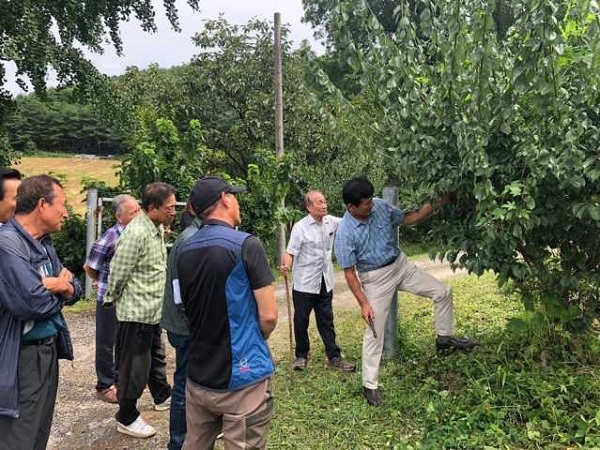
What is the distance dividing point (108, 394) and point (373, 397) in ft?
7.49

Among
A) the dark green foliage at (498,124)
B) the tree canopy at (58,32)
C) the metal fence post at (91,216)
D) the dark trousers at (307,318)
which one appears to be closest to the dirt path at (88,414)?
the dark trousers at (307,318)

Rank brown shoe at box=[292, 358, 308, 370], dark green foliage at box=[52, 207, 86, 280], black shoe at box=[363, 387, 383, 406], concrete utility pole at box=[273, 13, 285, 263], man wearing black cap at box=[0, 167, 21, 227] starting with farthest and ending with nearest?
concrete utility pole at box=[273, 13, 285, 263], dark green foliage at box=[52, 207, 86, 280], brown shoe at box=[292, 358, 308, 370], black shoe at box=[363, 387, 383, 406], man wearing black cap at box=[0, 167, 21, 227]

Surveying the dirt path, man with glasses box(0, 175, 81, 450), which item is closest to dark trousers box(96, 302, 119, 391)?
the dirt path

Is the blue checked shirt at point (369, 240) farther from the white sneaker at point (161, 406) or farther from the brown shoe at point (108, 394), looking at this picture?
the brown shoe at point (108, 394)

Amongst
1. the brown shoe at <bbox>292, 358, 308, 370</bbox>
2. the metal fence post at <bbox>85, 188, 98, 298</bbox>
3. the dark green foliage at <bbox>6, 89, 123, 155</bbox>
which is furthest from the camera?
the dark green foliage at <bbox>6, 89, 123, 155</bbox>

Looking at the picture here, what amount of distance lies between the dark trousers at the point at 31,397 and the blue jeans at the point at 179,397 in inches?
37.2

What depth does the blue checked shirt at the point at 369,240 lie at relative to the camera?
4246 millimetres

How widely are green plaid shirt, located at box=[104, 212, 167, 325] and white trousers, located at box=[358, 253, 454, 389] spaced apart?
1.61 meters

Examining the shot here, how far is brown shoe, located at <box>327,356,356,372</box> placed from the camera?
496 centimetres

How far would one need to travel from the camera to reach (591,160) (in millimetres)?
3010

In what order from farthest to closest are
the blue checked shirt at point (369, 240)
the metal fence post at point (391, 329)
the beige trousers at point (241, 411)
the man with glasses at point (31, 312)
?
the metal fence post at point (391, 329), the blue checked shirt at point (369, 240), the beige trousers at point (241, 411), the man with glasses at point (31, 312)

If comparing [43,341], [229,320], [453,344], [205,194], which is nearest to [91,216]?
[453,344]

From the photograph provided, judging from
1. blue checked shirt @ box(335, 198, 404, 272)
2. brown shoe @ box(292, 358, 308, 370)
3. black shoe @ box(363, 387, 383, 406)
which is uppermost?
blue checked shirt @ box(335, 198, 404, 272)

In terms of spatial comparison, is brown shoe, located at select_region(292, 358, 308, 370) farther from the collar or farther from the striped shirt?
the collar
